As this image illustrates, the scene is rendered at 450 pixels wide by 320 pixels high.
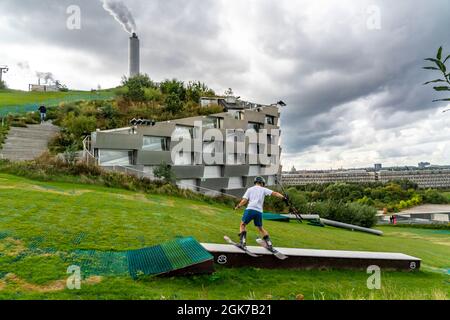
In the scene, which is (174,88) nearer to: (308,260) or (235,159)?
(235,159)

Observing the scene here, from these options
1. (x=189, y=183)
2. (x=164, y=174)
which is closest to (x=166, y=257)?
(x=164, y=174)

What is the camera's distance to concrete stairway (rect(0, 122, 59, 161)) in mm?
23750

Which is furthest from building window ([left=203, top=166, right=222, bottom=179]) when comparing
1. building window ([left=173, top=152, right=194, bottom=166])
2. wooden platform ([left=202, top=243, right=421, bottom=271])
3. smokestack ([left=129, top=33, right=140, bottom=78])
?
smokestack ([left=129, top=33, right=140, bottom=78])

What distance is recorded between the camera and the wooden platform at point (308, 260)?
7.01 meters

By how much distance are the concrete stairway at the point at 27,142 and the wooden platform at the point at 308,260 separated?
2172 cm

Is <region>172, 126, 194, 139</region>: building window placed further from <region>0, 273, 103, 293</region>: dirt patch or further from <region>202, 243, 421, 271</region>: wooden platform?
<region>0, 273, 103, 293</region>: dirt patch

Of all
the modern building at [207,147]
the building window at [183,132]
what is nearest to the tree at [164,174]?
the modern building at [207,147]

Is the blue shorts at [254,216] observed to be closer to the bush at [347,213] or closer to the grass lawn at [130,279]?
the grass lawn at [130,279]

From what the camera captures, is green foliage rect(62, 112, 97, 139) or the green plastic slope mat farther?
green foliage rect(62, 112, 97, 139)

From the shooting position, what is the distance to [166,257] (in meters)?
6.51

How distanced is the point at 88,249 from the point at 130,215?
4.50m

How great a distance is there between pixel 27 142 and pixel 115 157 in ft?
25.4

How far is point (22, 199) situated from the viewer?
38.9 feet

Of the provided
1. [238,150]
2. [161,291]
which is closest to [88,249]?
[161,291]
